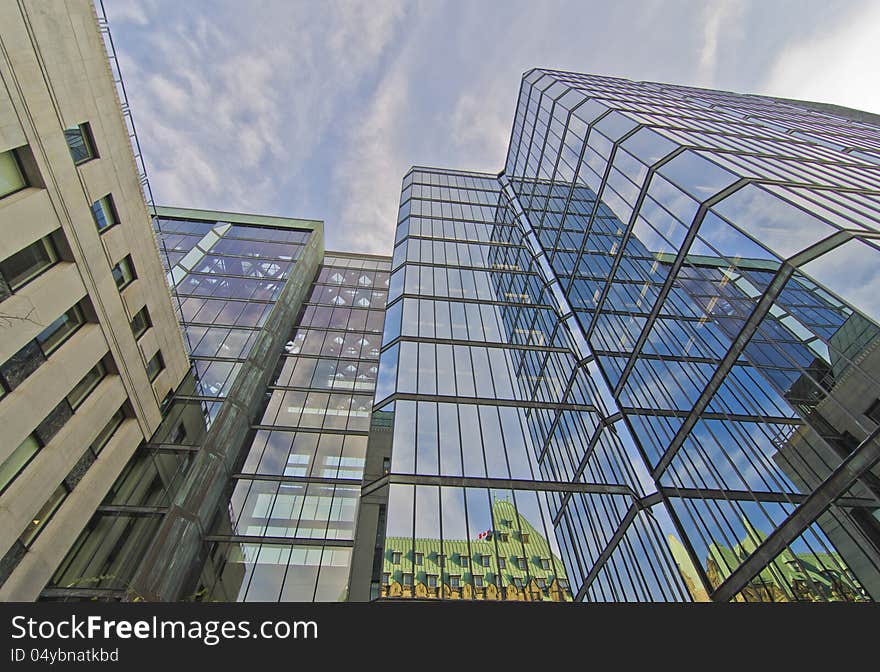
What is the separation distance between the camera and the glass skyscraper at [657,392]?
34.3 ft

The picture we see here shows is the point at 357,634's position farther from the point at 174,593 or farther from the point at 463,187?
the point at 463,187

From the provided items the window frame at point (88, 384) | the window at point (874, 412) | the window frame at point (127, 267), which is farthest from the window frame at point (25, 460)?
the window at point (874, 412)

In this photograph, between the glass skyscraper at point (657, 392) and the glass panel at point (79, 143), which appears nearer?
the glass skyscraper at point (657, 392)

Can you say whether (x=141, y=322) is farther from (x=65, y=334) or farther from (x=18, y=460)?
(x=18, y=460)

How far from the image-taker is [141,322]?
19781 mm

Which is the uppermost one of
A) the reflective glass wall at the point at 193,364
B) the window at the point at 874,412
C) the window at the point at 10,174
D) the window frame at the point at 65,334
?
the window at the point at 10,174

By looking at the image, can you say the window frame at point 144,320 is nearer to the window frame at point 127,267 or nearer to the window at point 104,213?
the window frame at point 127,267

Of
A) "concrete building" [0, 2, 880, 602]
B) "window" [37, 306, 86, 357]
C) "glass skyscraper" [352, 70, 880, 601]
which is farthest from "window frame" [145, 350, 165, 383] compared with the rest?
"glass skyscraper" [352, 70, 880, 601]

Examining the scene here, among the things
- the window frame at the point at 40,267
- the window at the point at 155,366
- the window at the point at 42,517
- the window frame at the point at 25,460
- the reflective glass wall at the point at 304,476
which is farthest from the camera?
the window at the point at 155,366

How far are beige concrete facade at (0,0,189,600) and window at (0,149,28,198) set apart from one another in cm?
19

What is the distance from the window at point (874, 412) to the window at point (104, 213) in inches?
1064

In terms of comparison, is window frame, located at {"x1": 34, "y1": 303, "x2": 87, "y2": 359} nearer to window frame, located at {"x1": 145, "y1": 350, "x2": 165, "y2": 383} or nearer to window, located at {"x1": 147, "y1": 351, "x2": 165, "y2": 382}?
window frame, located at {"x1": 145, "y1": 350, "x2": 165, "y2": 383}

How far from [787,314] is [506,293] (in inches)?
721

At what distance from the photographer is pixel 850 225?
10445 mm
